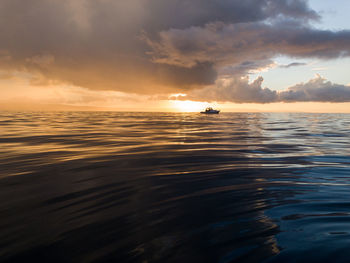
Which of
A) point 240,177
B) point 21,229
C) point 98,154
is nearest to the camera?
point 21,229

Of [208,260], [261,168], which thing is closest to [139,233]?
[208,260]

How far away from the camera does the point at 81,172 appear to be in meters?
6.43

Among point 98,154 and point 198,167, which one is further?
point 98,154

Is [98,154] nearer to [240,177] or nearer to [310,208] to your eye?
[240,177]

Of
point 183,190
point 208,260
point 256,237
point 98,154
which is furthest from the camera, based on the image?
point 98,154

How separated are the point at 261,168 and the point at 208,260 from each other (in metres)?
5.24

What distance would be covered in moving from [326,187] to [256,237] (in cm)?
341

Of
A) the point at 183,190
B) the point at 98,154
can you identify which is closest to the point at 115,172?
the point at 183,190

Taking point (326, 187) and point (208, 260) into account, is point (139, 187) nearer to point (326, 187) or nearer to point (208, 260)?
point (208, 260)

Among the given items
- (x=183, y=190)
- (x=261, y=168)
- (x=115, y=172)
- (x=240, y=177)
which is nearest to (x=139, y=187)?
(x=183, y=190)

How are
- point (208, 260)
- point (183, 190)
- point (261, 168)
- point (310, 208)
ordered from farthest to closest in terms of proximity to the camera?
point (261, 168) → point (183, 190) → point (310, 208) → point (208, 260)

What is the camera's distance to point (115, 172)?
650 centimetres

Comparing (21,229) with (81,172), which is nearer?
(21,229)

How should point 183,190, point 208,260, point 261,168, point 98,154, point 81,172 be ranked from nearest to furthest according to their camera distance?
1. point 208,260
2. point 183,190
3. point 81,172
4. point 261,168
5. point 98,154
